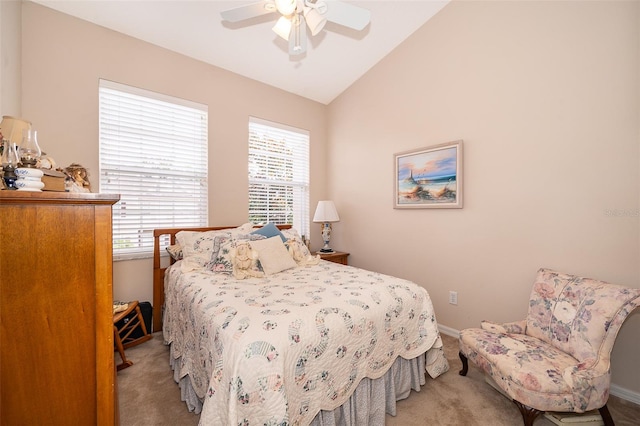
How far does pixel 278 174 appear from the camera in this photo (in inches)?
142

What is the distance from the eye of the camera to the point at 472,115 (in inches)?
97.7

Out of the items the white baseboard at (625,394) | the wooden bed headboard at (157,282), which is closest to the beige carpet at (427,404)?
the white baseboard at (625,394)

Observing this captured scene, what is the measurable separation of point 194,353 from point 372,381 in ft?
3.46

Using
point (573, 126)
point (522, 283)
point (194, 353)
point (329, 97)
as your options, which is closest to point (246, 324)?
point (194, 353)

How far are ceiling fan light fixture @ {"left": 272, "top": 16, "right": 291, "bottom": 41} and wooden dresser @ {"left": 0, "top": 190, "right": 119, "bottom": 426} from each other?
5.41ft

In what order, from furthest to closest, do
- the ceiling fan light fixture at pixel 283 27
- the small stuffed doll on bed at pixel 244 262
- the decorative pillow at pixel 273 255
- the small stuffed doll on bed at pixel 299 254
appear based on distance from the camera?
the small stuffed doll on bed at pixel 299 254 < the decorative pillow at pixel 273 255 < the small stuffed doll on bed at pixel 244 262 < the ceiling fan light fixture at pixel 283 27

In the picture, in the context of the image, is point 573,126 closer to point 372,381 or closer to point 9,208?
point 372,381

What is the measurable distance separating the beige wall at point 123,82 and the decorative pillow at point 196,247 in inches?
17.2

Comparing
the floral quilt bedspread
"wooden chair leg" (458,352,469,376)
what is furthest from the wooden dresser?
"wooden chair leg" (458,352,469,376)

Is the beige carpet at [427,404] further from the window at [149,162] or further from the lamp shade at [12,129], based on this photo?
the lamp shade at [12,129]

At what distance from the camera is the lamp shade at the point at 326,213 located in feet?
11.7

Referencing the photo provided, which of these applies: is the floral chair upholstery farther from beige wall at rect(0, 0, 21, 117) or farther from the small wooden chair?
beige wall at rect(0, 0, 21, 117)

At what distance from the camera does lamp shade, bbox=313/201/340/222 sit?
357 centimetres

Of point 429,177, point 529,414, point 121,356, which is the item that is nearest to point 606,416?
point 529,414
